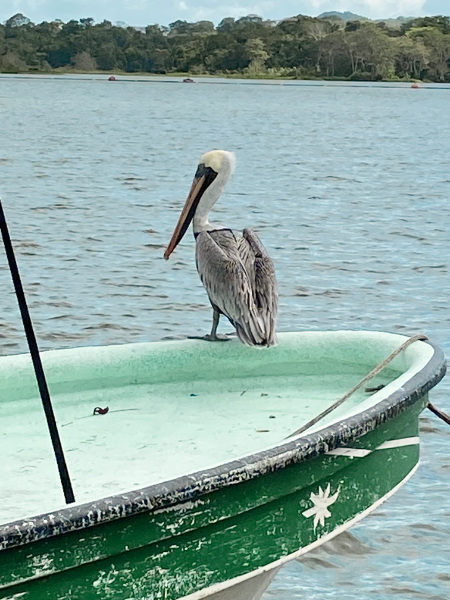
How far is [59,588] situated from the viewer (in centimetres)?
310

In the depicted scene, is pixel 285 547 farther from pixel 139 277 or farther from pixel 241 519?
pixel 139 277

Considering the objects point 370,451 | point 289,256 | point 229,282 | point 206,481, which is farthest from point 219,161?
point 289,256

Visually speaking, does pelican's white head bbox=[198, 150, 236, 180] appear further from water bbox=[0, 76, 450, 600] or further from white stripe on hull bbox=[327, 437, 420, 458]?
white stripe on hull bbox=[327, 437, 420, 458]

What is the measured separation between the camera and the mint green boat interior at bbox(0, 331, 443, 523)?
13.2 ft

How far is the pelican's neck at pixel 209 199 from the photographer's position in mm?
5707

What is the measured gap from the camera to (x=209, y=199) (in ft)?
19.0

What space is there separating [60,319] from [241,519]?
6.20 metres

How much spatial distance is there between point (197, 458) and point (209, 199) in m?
1.95

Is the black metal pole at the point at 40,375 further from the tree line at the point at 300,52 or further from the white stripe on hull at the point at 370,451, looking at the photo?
the tree line at the point at 300,52

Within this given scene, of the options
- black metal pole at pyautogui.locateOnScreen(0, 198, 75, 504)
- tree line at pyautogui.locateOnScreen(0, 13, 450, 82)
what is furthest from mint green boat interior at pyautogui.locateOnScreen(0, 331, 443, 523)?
tree line at pyautogui.locateOnScreen(0, 13, 450, 82)

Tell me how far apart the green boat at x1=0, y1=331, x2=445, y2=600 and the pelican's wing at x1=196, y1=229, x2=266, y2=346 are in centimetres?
11

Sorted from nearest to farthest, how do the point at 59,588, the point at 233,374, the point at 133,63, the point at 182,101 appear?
the point at 59,588 < the point at 233,374 < the point at 182,101 < the point at 133,63

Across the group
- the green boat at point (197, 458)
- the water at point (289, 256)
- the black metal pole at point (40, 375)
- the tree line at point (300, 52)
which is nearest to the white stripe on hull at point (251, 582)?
the green boat at point (197, 458)

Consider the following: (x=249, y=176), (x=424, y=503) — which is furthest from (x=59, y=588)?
(x=249, y=176)
